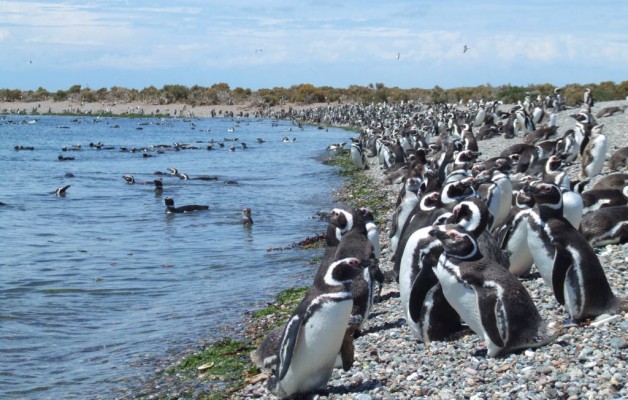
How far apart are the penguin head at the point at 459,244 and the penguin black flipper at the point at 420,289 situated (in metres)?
0.46

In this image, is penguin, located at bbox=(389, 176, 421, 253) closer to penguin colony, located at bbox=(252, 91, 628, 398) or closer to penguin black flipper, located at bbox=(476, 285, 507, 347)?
penguin colony, located at bbox=(252, 91, 628, 398)

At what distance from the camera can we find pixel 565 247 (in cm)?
696

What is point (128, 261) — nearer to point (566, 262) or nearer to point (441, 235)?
point (441, 235)

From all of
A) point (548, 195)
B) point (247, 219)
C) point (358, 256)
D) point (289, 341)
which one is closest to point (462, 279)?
point (289, 341)

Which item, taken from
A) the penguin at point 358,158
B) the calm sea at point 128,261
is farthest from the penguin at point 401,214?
the penguin at point 358,158

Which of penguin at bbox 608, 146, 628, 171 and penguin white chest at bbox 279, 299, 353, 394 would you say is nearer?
penguin white chest at bbox 279, 299, 353, 394

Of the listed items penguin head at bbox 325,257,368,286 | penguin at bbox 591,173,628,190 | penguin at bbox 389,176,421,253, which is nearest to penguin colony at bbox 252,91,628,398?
penguin head at bbox 325,257,368,286

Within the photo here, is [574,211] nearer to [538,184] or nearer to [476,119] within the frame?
[538,184]

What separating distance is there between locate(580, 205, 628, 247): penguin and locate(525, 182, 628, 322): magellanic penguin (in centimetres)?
221

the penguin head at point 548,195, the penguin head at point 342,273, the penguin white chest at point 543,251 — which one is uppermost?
the penguin head at point 548,195

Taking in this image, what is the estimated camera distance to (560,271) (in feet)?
22.5

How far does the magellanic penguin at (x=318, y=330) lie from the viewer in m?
5.88

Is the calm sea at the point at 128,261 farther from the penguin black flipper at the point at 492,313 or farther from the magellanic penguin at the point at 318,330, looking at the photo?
the penguin black flipper at the point at 492,313

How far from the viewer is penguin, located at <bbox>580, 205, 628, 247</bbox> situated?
951 centimetres
